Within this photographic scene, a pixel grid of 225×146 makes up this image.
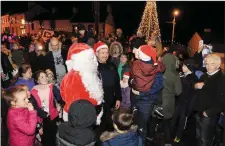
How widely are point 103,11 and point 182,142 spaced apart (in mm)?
40470

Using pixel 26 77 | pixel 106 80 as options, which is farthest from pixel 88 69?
pixel 26 77

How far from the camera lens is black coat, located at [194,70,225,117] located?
174 inches

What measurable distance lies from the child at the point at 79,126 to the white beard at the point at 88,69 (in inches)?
36.6

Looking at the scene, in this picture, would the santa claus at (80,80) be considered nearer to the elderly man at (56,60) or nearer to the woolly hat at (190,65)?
the woolly hat at (190,65)

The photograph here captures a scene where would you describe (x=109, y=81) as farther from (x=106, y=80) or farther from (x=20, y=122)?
(x=20, y=122)

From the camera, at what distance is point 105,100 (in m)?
5.19

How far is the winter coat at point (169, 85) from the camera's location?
5.39m

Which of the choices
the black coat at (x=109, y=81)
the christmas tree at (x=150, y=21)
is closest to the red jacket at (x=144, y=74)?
the black coat at (x=109, y=81)

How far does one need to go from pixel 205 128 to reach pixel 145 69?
147 cm

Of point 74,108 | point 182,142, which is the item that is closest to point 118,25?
point 182,142

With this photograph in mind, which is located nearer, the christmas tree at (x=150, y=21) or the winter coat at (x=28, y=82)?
the winter coat at (x=28, y=82)

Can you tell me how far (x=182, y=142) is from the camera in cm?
599

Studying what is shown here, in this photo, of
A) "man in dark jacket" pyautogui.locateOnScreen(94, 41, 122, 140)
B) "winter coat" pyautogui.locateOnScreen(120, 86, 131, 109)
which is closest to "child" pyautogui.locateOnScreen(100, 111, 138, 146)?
"man in dark jacket" pyautogui.locateOnScreen(94, 41, 122, 140)

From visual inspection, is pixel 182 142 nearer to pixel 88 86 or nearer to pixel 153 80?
pixel 153 80
